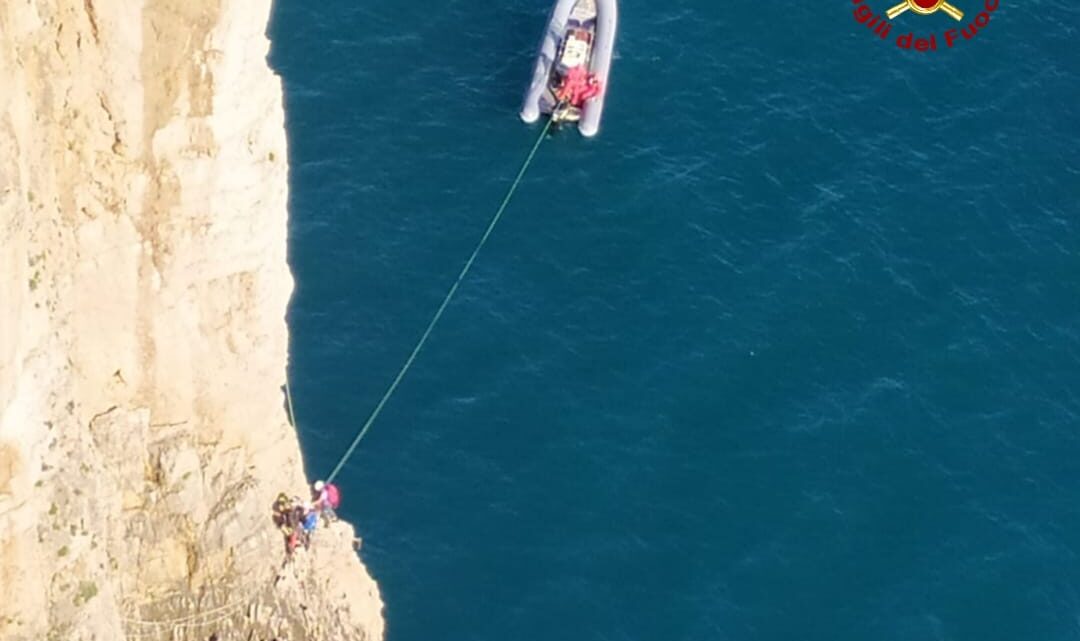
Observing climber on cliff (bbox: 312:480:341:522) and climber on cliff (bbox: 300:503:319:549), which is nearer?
climber on cliff (bbox: 300:503:319:549)

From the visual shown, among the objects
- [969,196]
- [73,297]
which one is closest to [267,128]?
[73,297]

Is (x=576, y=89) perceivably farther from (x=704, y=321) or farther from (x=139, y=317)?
(x=139, y=317)

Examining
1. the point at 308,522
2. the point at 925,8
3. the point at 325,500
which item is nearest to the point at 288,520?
the point at 308,522

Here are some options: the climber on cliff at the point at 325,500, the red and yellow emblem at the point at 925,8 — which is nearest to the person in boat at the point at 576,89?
the red and yellow emblem at the point at 925,8

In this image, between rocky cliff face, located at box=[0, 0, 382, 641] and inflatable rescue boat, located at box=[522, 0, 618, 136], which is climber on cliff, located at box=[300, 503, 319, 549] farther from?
inflatable rescue boat, located at box=[522, 0, 618, 136]

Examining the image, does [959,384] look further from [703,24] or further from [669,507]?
[703,24]

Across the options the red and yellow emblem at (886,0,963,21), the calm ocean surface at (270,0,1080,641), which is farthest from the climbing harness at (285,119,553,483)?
the red and yellow emblem at (886,0,963,21)
